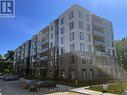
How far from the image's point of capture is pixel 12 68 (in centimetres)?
10856

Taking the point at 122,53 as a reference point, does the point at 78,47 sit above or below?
above

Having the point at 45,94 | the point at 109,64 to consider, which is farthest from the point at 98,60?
the point at 45,94

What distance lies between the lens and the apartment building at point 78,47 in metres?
42.0

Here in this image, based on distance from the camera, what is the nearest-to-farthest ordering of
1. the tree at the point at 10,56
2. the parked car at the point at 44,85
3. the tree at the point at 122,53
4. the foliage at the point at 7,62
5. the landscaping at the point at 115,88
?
the landscaping at the point at 115,88
the parked car at the point at 44,85
the tree at the point at 122,53
the foliage at the point at 7,62
the tree at the point at 10,56

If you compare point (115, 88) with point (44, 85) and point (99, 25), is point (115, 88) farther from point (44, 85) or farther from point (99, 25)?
point (99, 25)

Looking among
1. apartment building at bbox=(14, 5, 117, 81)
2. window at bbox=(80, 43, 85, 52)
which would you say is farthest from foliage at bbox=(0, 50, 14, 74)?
window at bbox=(80, 43, 85, 52)

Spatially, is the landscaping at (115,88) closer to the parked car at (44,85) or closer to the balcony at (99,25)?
the parked car at (44,85)

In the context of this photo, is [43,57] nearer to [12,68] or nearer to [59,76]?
[59,76]

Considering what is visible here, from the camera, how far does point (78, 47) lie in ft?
136

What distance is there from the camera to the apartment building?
1652 inches

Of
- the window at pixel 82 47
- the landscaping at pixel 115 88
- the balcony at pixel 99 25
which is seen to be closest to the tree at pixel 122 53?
the balcony at pixel 99 25

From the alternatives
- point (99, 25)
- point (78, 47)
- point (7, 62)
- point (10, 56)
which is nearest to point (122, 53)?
point (99, 25)

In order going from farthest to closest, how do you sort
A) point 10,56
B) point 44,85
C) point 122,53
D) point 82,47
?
point 10,56 < point 122,53 < point 82,47 < point 44,85

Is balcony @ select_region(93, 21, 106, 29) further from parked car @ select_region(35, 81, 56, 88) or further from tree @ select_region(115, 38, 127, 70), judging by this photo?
parked car @ select_region(35, 81, 56, 88)
